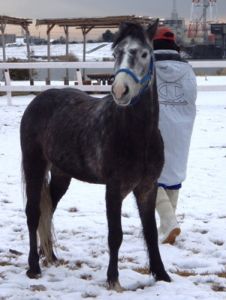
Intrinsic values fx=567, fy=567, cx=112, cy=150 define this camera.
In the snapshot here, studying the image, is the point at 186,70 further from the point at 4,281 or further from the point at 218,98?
the point at 218,98

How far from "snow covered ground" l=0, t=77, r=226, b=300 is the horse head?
1.41 metres

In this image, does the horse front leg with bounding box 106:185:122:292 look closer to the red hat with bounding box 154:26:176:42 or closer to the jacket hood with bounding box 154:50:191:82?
the jacket hood with bounding box 154:50:191:82

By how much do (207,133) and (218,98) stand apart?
7.03m

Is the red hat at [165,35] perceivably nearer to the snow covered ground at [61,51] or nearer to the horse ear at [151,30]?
the horse ear at [151,30]

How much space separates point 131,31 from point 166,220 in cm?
209

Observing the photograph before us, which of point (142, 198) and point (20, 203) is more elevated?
point (142, 198)

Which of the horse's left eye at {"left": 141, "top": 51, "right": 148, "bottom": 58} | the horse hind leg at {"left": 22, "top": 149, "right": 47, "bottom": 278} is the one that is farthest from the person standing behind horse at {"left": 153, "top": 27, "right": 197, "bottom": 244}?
the horse's left eye at {"left": 141, "top": 51, "right": 148, "bottom": 58}

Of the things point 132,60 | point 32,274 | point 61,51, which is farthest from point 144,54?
point 61,51

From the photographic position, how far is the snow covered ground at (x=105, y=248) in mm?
3988

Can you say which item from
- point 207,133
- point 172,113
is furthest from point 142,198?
point 207,133

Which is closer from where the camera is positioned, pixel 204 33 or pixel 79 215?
pixel 79 215

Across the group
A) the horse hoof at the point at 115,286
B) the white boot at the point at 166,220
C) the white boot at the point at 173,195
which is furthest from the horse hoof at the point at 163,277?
the white boot at the point at 173,195

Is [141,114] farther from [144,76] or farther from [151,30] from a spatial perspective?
[151,30]

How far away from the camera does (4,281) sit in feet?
13.8
